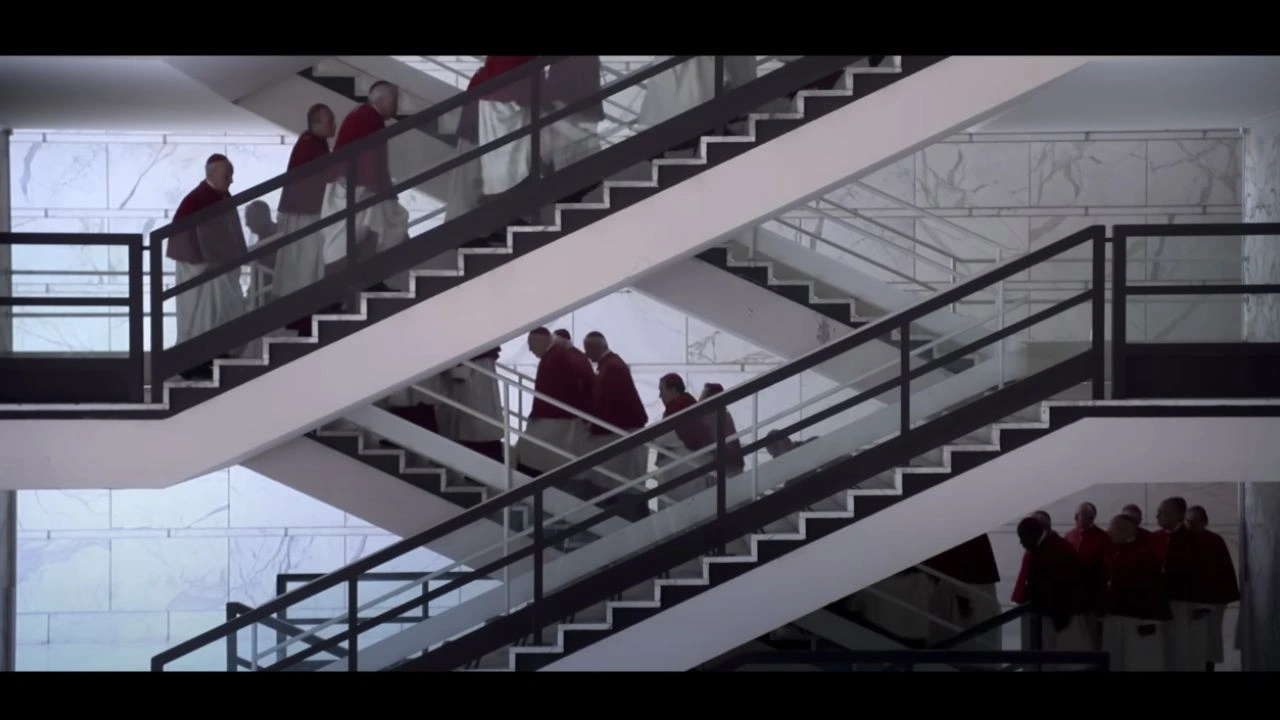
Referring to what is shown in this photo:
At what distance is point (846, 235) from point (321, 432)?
645cm

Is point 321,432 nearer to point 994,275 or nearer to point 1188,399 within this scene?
point 994,275

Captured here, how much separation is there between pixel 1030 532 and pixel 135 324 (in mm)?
6069

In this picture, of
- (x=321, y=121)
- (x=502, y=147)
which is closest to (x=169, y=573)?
A: (x=321, y=121)

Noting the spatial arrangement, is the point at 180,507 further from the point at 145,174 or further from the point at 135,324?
the point at 135,324

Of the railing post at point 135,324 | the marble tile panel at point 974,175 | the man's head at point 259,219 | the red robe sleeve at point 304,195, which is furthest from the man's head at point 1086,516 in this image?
the railing post at point 135,324

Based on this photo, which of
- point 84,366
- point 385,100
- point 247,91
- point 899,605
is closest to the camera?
point 84,366

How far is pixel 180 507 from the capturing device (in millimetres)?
15125

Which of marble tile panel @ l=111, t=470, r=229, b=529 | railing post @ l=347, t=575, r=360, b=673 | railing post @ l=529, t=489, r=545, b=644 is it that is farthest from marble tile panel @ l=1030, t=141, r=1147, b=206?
railing post @ l=347, t=575, r=360, b=673

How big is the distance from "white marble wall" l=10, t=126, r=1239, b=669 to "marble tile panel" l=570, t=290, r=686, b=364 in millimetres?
15

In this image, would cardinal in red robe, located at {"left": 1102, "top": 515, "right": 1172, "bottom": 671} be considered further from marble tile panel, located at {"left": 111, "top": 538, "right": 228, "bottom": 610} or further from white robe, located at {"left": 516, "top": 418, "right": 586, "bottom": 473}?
marble tile panel, located at {"left": 111, "top": 538, "right": 228, "bottom": 610}

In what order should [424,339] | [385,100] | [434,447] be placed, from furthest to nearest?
1. [434,447]
2. [385,100]
3. [424,339]

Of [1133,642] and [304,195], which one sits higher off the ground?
[304,195]

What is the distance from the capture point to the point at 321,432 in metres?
10.7
